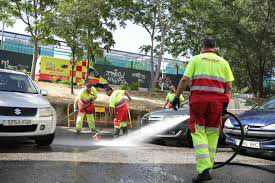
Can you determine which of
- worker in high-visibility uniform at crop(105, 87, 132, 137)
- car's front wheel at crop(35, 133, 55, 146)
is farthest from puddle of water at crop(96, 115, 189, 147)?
car's front wheel at crop(35, 133, 55, 146)

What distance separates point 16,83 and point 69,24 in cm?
718

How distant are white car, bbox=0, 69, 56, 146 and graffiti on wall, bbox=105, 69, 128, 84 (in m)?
18.8

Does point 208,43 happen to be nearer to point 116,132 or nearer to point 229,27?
point 116,132

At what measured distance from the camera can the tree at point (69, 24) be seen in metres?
13.3

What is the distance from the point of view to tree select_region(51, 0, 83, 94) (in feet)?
43.7

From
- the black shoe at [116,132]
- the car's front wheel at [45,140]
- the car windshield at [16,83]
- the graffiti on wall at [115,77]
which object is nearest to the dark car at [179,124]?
the black shoe at [116,132]

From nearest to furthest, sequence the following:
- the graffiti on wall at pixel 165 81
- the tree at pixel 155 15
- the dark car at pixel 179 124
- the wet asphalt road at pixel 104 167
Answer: the wet asphalt road at pixel 104 167 → the dark car at pixel 179 124 → the tree at pixel 155 15 → the graffiti on wall at pixel 165 81

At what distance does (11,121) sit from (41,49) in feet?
69.4

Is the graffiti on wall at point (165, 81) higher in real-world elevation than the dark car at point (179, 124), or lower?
higher

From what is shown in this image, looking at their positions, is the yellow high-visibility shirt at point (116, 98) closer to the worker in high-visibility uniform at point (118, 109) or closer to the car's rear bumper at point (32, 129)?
the worker in high-visibility uniform at point (118, 109)

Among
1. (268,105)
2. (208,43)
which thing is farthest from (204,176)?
(268,105)

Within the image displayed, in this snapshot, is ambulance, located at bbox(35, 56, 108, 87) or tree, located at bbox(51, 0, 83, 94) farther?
ambulance, located at bbox(35, 56, 108, 87)

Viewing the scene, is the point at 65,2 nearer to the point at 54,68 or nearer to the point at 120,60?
the point at 54,68

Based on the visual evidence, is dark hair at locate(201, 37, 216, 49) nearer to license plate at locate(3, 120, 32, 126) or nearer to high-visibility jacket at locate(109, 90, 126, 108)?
license plate at locate(3, 120, 32, 126)
